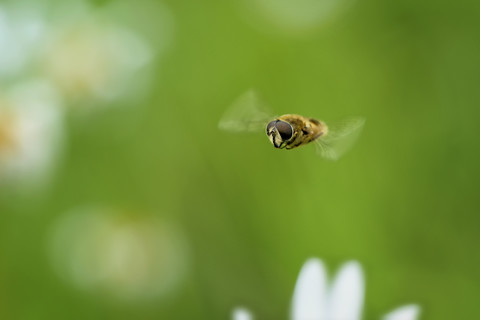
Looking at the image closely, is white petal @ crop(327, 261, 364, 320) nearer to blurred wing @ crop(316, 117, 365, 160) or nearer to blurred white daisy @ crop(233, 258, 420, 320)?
blurred white daisy @ crop(233, 258, 420, 320)

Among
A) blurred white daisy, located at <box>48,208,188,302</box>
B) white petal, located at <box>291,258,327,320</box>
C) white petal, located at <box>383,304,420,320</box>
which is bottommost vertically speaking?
white petal, located at <box>291,258,327,320</box>

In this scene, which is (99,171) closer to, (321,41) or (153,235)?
(153,235)

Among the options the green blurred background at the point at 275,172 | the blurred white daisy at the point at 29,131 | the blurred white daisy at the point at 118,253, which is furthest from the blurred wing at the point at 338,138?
the blurred white daisy at the point at 29,131

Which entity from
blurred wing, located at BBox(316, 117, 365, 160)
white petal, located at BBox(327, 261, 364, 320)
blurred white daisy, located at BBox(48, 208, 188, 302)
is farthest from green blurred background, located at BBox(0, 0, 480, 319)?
blurred wing, located at BBox(316, 117, 365, 160)

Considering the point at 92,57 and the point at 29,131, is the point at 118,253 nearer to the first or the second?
the point at 29,131

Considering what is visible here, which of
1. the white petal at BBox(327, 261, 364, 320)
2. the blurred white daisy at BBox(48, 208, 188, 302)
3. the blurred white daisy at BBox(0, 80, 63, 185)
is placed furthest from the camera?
the blurred white daisy at BBox(0, 80, 63, 185)

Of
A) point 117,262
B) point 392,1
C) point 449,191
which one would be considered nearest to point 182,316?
point 117,262

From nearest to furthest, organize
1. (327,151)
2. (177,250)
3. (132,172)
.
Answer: (327,151)
(177,250)
(132,172)

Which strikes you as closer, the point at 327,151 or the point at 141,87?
the point at 327,151
